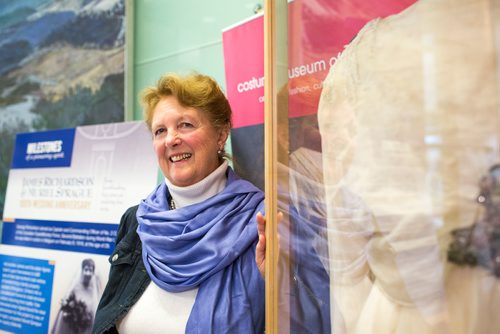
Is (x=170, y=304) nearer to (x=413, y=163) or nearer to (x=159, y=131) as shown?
(x=159, y=131)

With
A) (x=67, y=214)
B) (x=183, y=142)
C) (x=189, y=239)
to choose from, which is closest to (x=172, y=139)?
(x=183, y=142)

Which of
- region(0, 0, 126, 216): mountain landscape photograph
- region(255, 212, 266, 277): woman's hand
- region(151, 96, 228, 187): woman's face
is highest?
region(0, 0, 126, 216): mountain landscape photograph

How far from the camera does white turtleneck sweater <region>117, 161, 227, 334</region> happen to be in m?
1.35

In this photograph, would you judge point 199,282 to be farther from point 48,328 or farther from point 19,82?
point 19,82

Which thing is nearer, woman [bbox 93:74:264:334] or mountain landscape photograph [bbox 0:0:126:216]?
woman [bbox 93:74:264:334]

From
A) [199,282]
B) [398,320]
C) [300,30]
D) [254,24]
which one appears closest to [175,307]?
[199,282]

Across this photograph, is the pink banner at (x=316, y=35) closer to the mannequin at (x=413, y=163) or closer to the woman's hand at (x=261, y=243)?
the mannequin at (x=413, y=163)

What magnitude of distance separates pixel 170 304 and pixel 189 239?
21 centimetres

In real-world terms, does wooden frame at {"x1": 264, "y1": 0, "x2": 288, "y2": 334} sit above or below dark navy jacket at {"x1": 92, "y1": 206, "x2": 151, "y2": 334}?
above

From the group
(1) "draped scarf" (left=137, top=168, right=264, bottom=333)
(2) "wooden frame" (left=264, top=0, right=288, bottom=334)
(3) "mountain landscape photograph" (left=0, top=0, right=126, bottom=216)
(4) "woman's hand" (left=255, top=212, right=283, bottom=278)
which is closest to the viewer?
(2) "wooden frame" (left=264, top=0, right=288, bottom=334)

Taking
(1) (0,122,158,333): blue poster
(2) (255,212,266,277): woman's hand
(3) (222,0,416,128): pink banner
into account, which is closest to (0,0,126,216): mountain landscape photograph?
(1) (0,122,158,333): blue poster

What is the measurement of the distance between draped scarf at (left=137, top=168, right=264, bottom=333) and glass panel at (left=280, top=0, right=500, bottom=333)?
0.36 metres

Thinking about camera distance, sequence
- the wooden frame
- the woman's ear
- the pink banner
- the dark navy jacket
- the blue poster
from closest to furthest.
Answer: the pink banner < the wooden frame < the dark navy jacket < the woman's ear < the blue poster

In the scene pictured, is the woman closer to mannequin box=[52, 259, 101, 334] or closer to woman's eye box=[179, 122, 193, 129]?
woman's eye box=[179, 122, 193, 129]
